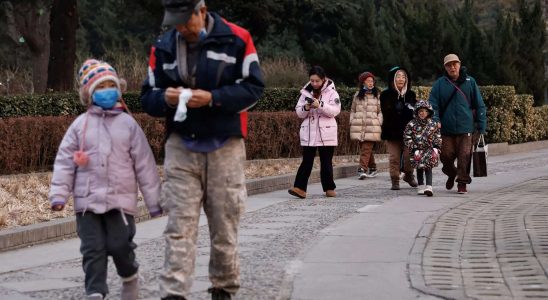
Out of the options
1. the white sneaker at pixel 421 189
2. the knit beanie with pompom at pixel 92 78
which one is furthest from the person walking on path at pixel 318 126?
the knit beanie with pompom at pixel 92 78

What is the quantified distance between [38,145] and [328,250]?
7528mm

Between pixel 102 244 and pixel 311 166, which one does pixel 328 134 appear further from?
pixel 102 244

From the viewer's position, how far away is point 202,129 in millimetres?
6484

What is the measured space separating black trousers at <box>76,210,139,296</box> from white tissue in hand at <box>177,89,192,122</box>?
2.50 ft

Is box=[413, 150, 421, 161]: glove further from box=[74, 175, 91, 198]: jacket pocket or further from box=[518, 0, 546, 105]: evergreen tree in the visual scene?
box=[518, 0, 546, 105]: evergreen tree

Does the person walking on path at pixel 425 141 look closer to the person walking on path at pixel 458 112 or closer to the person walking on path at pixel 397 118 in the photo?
the person walking on path at pixel 458 112

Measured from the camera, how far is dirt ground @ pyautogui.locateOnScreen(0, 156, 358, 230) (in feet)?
37.0

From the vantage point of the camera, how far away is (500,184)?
54.6ft

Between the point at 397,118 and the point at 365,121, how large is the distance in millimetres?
2189

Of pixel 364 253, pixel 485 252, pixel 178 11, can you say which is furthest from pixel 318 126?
pixel 178 11

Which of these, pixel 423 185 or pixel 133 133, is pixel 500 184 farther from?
pixel 133 133

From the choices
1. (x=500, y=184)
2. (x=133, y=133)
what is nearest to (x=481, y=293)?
(x=133, y=133)

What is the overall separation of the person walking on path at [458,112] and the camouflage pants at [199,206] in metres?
8.38

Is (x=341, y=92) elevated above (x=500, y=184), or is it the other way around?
(x=341, y=92)
